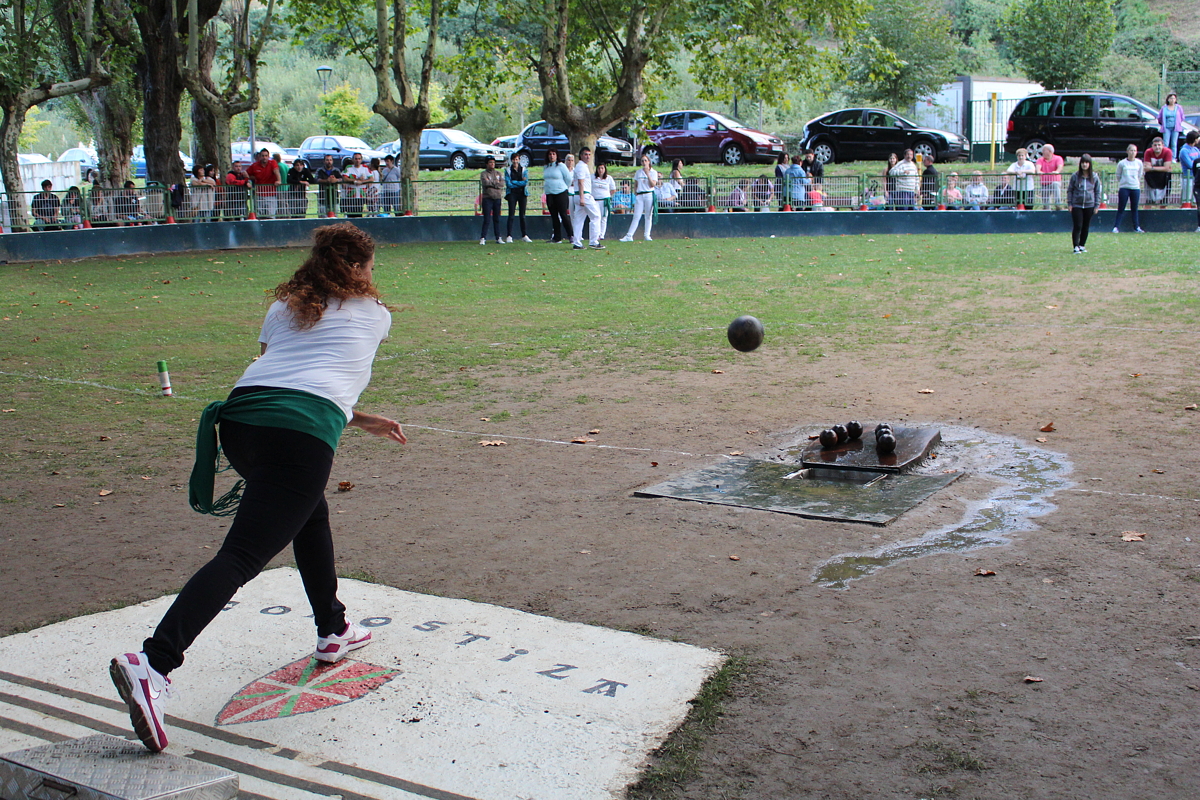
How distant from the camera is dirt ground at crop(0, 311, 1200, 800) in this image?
→ 3.60m

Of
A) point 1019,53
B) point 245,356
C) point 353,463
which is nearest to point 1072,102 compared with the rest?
point 1019,53

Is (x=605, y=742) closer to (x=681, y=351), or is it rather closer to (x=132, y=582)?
(x=132, y=582)

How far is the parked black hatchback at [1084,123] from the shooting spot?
30.8m

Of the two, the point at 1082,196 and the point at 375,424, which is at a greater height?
the point at 1082,196

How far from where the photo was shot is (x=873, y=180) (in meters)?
27.9

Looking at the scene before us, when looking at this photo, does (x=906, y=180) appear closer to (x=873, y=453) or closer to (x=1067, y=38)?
(x=1067, y=38)

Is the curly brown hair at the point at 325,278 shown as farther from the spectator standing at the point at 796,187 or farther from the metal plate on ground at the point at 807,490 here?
the spectator standing at the point at 796,187

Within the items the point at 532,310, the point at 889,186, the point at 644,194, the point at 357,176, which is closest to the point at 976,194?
the point at 889,186

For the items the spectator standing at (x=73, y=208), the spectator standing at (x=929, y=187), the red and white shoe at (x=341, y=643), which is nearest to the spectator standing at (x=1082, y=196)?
the spectator standing at (x=929, y=187)

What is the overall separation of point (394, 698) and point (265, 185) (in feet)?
79.3

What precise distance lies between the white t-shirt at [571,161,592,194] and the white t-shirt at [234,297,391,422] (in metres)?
19.1

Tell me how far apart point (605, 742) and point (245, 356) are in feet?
28.8

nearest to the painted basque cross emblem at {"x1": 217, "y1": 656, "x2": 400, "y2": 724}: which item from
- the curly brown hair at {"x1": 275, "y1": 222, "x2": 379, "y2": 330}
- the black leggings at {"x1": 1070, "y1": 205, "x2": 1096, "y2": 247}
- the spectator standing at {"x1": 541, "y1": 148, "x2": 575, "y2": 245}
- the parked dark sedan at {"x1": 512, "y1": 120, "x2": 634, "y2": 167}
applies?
the curly brown hair at {"x1": 275, "y1": 222, "x2": 379, "y2": 330}

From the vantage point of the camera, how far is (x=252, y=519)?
3693 millimetres
